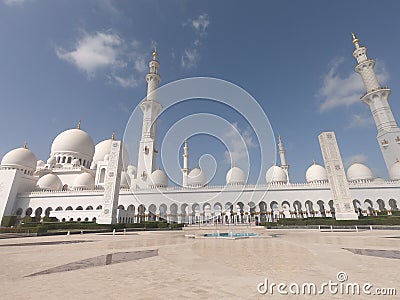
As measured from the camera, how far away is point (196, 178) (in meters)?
38.7

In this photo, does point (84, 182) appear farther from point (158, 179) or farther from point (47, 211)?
point (158, 179)

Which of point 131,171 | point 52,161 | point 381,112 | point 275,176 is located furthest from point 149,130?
point 381,112

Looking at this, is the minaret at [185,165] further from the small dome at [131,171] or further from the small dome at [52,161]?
the small dome at [52,161]

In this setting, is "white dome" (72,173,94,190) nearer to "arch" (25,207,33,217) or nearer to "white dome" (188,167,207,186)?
"arch" (25,207,33,217)

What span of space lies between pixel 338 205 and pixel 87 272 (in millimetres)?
28672

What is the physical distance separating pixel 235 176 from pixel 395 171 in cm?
2412

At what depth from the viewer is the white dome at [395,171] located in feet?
105

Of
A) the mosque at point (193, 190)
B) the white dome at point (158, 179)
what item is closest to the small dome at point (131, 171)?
the mosque at point (193, 190)

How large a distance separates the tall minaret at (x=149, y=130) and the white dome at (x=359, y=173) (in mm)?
33654

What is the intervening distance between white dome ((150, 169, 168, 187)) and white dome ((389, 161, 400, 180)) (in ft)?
117

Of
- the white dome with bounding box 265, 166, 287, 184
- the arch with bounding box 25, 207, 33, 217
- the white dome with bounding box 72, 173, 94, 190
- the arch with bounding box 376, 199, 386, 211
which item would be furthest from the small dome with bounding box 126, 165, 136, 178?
the arch with bounding box 376, 199, 386, 211

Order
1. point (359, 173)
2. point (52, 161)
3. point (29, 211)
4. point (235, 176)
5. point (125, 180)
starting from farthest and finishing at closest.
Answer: point (52, 161), point (235, 176), point (125, 180), point (29, 211), point (359, 173)

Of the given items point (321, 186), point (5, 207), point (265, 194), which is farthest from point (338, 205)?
point (5, 207)

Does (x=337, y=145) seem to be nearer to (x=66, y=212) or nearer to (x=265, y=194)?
(x=265, y=194)
